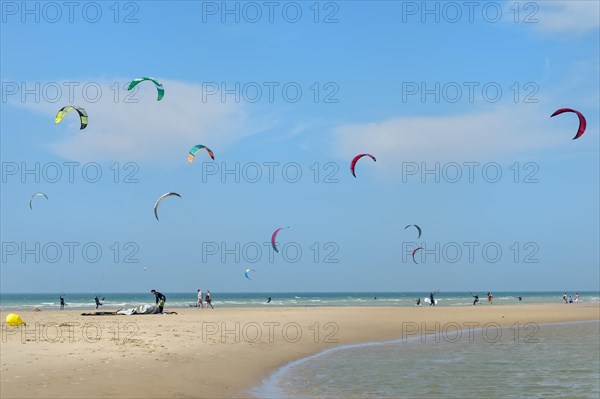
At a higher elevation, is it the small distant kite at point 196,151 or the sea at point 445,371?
the small distant kite at point 196,151

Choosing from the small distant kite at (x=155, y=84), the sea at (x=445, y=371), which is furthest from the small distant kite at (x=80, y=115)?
the sea at (x=445, y=371)

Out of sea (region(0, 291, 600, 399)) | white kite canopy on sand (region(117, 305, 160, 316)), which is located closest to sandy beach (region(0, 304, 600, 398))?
sea (region(0, 291, 600, 399))

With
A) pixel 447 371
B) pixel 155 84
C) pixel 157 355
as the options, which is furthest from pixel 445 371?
pixel 155 84

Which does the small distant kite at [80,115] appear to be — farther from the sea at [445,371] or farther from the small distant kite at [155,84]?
the sea at [445,371]

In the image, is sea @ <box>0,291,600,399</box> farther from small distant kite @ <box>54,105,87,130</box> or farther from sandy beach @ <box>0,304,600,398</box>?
small distant kite @ <box>54,105,87,130</box>

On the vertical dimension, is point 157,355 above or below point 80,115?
below

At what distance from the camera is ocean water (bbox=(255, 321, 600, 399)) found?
14.1 metres

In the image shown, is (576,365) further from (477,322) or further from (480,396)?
(477,322)

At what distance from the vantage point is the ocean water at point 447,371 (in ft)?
46.4

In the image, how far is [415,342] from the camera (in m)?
25.8

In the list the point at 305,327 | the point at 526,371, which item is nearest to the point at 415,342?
the point at 305,327

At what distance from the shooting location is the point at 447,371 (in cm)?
1730

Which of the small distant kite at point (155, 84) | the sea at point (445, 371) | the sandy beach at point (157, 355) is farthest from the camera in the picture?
the small distant kite at point (155, 84)

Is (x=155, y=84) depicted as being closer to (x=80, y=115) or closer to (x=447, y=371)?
(x=80, y=115)
